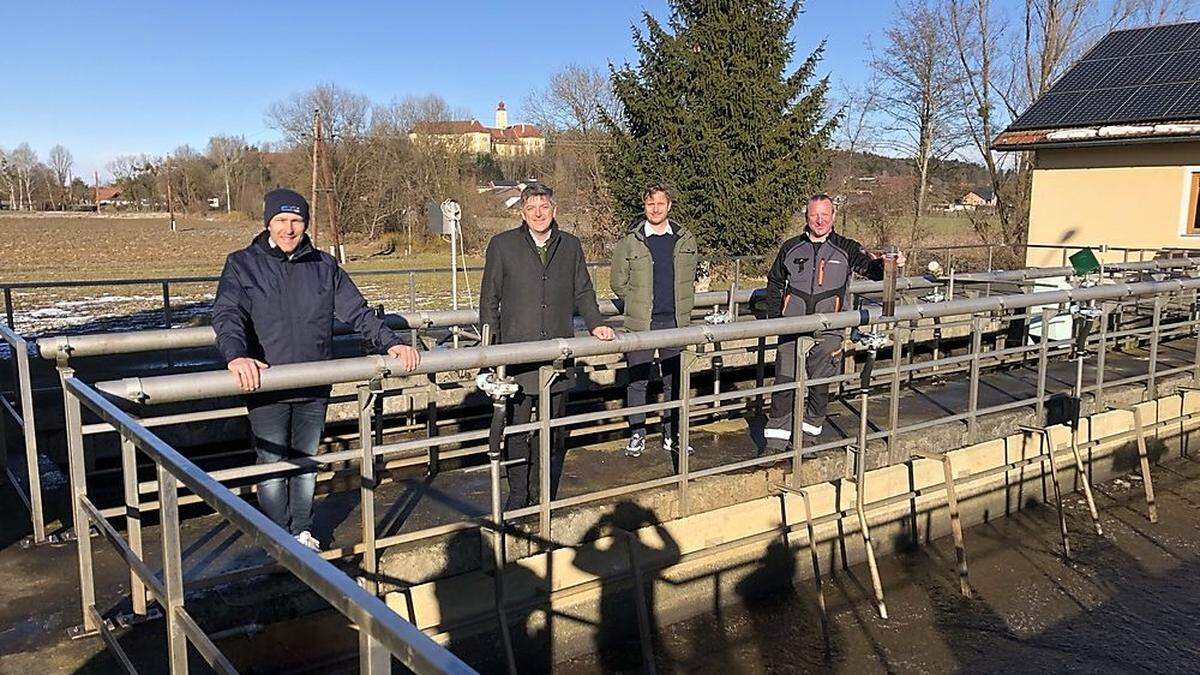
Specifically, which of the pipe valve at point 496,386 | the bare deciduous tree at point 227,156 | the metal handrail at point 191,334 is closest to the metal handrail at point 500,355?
the pipe valve at point 496,386

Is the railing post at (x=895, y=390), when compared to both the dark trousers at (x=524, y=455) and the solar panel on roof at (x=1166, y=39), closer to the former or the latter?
the dark trousers at (x=524, y=455)

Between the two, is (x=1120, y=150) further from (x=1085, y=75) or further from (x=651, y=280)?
(x=651, y=280)

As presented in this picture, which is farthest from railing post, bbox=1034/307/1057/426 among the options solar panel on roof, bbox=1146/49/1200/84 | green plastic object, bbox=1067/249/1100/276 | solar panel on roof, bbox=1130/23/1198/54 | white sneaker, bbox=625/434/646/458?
solar panel on roof, bbox=1130/23/1198/54

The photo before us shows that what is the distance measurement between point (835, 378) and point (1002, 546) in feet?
7.20

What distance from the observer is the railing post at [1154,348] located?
7559 mm

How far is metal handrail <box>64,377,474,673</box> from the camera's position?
4.51ft

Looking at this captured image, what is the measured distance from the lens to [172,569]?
8.54ft

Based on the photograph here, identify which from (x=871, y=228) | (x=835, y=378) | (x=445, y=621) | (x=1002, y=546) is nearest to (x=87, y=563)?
(x=445, y=621)

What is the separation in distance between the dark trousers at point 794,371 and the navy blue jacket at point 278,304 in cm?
272

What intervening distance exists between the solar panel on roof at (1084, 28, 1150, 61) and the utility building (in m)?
0.50

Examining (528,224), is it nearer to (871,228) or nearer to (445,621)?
(445,621)

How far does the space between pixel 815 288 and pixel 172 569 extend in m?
4.27

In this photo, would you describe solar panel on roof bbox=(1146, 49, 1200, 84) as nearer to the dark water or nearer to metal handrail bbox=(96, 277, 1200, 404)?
the dark water

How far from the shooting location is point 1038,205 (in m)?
19.7
